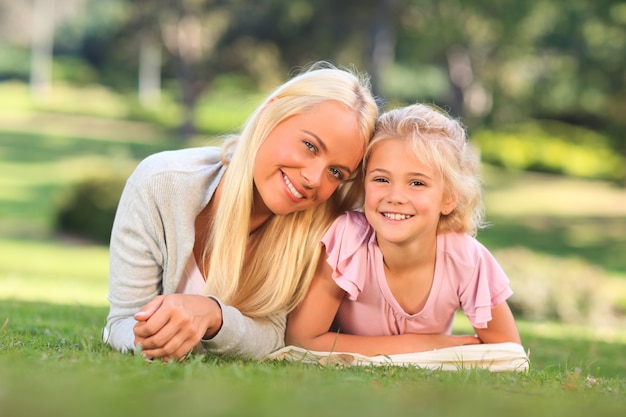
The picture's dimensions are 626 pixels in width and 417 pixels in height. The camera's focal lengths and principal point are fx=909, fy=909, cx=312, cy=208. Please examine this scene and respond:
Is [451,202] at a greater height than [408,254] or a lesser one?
greater

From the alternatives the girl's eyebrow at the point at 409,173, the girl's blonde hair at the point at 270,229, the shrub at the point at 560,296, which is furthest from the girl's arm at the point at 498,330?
the shrub at the point at 560,296

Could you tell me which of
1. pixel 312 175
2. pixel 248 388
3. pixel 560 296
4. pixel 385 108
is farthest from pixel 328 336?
pixel 560 296

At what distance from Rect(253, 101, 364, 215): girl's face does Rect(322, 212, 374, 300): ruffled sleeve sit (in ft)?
0.85

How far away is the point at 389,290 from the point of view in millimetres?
4527

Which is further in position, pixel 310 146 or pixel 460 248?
pixel 460 248

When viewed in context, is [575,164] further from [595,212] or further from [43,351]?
[43,351]

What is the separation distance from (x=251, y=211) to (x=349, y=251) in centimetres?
53

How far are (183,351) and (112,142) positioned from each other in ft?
119

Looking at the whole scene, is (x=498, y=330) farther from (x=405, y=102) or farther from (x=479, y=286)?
(x=405, y=102)

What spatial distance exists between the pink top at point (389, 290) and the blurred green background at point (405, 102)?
6.18 m

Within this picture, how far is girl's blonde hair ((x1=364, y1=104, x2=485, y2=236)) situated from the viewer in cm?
438

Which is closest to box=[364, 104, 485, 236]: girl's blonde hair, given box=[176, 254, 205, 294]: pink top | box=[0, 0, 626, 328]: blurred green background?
box=[176, 254, 205, 294]: pink top

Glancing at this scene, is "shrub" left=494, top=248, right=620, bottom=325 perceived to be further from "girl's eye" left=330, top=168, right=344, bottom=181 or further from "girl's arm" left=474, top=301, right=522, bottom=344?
"girl's eye" left=330, top=168, right=344, bottom=181

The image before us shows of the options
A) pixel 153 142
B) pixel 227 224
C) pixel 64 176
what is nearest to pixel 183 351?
pixel 227 224
